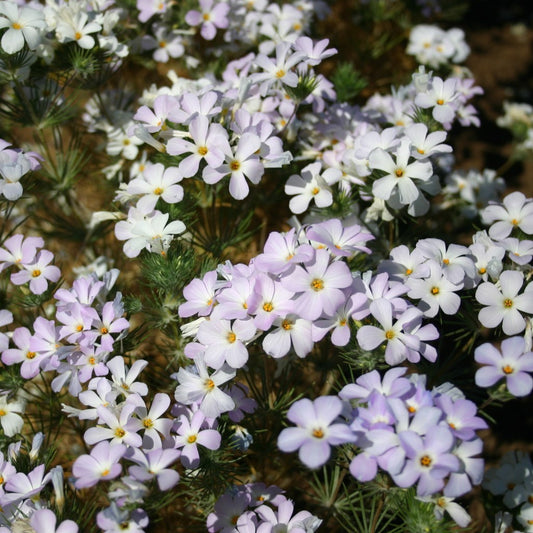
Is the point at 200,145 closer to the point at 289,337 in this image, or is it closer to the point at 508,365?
the point at 289,337

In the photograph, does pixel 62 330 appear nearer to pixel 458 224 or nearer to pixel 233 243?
pixel 233 243

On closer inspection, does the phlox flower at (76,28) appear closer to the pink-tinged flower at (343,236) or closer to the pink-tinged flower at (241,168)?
the pink-tinged flower at (241,168)

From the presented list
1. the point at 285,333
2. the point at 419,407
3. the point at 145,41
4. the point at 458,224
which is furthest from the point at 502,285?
the point at 145,41

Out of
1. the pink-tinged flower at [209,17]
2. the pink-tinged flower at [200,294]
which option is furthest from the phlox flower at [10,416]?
the pink-tinged flower at [209,17]

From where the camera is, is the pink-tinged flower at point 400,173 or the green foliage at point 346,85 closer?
the pink-tinged flower at point 400,173

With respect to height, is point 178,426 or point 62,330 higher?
point 62,330

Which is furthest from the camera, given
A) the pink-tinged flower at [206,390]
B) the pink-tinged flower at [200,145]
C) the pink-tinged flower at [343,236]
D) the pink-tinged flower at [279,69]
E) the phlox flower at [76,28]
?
the phlox flower at [76,28]

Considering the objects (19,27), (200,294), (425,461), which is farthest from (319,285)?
(19,27)
